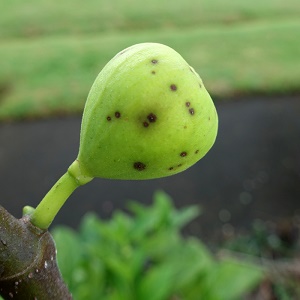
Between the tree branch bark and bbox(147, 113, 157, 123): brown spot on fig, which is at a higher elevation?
bbox(147, 113, 157, 123): brown spot on fig

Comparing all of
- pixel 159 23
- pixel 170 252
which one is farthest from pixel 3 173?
pixel 159 23

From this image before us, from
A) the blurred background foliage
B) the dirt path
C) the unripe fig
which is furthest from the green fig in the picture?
the dirt path

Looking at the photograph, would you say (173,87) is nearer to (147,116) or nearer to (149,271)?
(147,116)

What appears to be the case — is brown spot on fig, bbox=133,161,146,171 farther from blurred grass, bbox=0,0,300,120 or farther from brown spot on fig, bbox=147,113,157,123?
blurred grass, bbox=0,0,300,120

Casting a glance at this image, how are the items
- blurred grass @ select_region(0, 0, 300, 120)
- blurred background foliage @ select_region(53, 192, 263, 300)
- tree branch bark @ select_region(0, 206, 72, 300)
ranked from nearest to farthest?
tree branch bark @ select_region(0, 206, 72, 300) < blurred background foliage @ select_region(53, 192, 263, 300) < blurred grass @ select_region(0, 0, 300, 120)

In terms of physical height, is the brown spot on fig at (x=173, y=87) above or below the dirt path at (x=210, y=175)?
above

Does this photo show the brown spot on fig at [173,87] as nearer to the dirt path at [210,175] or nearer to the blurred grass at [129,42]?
the dirt path at [210,175]

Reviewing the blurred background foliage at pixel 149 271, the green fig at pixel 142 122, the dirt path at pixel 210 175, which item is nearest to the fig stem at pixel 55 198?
the green fig at pixel 142 122
